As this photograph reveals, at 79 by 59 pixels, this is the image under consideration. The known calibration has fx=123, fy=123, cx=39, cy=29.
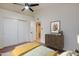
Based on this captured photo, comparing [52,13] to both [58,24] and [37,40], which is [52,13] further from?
[37,40]

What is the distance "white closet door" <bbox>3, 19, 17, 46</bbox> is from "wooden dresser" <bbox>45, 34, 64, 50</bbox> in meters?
0.46

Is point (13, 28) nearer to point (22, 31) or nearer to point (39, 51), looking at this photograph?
point (22, 31)

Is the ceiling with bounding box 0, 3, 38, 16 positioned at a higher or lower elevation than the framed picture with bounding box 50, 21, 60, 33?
higher

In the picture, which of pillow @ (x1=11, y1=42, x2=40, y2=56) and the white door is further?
the white door

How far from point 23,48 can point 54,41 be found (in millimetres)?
455

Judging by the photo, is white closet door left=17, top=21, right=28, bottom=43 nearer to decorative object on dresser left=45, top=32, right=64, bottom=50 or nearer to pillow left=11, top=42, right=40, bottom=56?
pillow left=11, top=42, right=40, bottom=56

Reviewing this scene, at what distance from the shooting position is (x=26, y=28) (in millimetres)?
1806

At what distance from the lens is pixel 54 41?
1774 millimetres

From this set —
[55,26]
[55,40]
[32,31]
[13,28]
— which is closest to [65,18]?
[55,26]

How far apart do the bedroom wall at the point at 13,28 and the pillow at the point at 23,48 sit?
0.08 m

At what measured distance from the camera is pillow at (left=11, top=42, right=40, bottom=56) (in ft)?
5.54

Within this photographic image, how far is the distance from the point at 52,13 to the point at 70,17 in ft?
0.85

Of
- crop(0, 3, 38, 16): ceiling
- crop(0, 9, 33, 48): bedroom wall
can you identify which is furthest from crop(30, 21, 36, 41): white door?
crop(0, 3, 38, 16): ceiling

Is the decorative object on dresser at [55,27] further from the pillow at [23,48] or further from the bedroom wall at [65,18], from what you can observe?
the pillow at [23,48]
